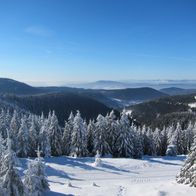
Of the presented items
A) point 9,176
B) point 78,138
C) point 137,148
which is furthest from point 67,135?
point 9,176

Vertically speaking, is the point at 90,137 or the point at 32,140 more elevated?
the point at 90,137

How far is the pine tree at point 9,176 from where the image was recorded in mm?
27281

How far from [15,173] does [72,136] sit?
3473 centimetres

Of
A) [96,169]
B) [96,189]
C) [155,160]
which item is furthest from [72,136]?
[96,189]

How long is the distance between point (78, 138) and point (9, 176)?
3397cm

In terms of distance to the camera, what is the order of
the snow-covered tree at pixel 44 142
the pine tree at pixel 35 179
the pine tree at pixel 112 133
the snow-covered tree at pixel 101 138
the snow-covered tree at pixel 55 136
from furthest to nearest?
the snow-covered tree at pixel 55 136 → the pine tree at pixel 112 133 → the snow-covered tree at pixel 101 138 → the snow-covered tree at pixel 44 142 → the pine tree at pixel 35 179

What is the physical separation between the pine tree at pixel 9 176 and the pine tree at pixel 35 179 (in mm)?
1597

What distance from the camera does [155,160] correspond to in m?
60.6

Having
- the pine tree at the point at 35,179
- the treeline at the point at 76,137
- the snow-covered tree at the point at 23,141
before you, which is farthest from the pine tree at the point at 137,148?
the pine tree at the point at 35,179

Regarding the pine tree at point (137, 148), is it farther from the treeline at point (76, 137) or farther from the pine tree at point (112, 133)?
the pine tree at point (112, 133)

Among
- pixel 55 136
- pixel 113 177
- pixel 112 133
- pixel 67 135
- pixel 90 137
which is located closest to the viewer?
pixel 113 177

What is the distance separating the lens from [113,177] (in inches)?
1865

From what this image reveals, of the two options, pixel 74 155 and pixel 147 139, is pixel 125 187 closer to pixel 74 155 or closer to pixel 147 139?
pixel 74 155

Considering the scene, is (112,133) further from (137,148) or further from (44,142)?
(44,142)
